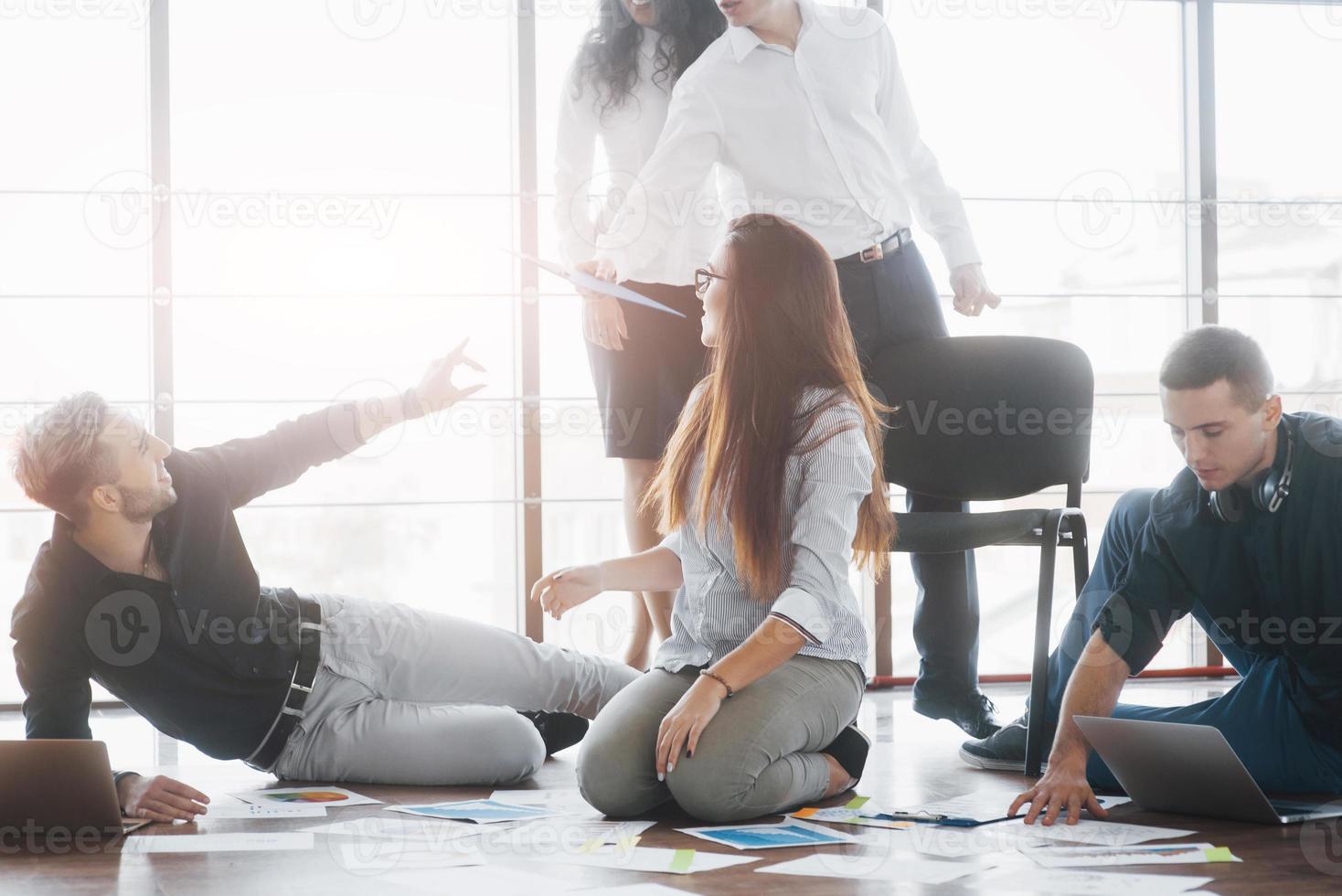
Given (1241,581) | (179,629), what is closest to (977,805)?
(1241,581)

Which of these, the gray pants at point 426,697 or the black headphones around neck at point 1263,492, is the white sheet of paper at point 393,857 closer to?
the gray pants at point 426,697

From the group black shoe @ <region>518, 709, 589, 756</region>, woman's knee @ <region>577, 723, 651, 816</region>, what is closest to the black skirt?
black shoe @ <region>518, 709, 589, 756</region>

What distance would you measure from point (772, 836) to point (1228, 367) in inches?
36.0

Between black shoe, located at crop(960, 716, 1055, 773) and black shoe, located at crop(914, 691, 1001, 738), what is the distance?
0.14 meters

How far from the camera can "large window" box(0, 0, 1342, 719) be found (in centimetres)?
327

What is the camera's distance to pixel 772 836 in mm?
1600

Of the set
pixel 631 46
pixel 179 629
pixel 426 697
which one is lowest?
pixel 426 697

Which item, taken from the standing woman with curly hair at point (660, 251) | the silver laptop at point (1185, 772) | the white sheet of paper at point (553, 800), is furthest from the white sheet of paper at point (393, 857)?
the standing woman with curly hair at point (660, 251)

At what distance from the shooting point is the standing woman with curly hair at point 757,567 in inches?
64.9

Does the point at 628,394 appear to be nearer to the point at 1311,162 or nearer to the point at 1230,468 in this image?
the point at 1230,468

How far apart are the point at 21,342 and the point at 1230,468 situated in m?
3.00

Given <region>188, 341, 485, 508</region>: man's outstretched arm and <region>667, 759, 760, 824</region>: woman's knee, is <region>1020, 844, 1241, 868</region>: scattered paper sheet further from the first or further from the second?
<region>188, 341, 485, 508</region>: man's outstretched arm

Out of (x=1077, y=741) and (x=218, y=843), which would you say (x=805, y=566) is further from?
(x=218, y=843)

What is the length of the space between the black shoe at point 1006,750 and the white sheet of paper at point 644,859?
80cm
